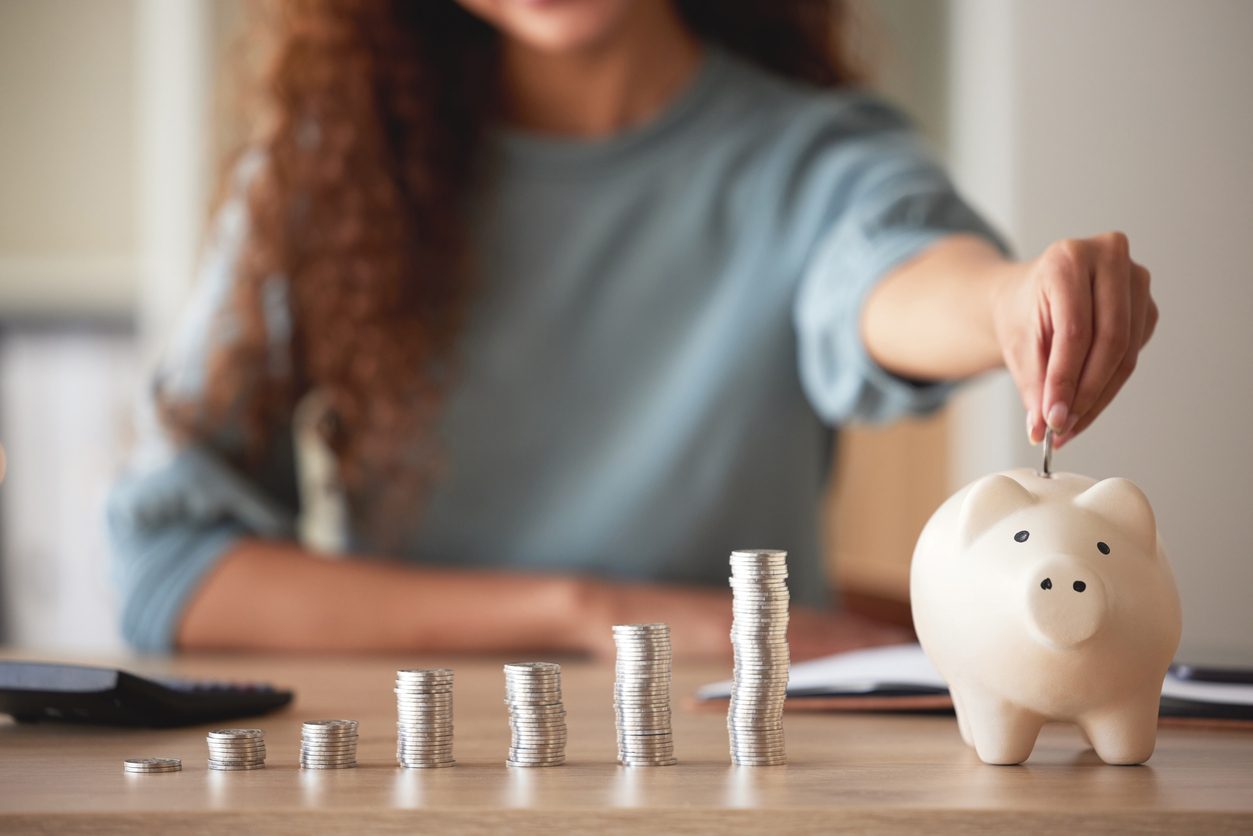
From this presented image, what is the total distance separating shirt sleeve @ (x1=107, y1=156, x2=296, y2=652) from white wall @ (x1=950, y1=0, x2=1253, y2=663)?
148 cm

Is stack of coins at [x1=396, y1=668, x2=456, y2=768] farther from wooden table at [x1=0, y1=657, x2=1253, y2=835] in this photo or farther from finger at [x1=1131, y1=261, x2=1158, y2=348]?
finger at [x1=1131, y1=261, x2=1158, y2=348]

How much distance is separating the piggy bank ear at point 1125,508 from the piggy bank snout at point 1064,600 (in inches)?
1.2

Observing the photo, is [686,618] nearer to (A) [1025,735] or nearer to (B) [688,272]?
(B) [688,272]

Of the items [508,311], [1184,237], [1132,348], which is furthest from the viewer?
[1184,237]

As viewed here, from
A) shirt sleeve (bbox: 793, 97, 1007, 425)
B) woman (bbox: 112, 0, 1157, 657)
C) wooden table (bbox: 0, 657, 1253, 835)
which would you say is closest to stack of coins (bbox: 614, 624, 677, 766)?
wooden table (bbox: 0, 657, 1253, 835)

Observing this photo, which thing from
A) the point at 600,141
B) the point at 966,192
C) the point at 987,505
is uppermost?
the point at 966,192

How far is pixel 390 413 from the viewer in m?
1.33

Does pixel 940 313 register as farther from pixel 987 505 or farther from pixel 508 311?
pixel 508 311

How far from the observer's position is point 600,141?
4.67 ft

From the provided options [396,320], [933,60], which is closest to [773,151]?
[396,320]

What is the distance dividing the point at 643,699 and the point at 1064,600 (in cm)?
17

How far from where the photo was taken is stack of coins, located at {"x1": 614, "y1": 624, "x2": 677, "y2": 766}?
1.72ft

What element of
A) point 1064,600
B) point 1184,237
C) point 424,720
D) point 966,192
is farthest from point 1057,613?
point 966,192

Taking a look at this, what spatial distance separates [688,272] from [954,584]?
0.91 metres
